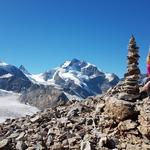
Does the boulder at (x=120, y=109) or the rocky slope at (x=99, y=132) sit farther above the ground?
the boulder at (x=120, y=109)

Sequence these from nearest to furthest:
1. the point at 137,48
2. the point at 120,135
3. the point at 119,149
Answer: the point at 119,149 → the point at 120,135 → the point at 137,48

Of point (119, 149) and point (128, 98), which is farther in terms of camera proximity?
point (128, 98)

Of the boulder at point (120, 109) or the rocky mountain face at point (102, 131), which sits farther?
the boulder at point (120, 109)

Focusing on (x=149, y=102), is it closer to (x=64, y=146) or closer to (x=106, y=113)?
(x=106, y=113)

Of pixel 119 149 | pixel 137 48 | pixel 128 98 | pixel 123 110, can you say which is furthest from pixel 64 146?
pixel 137 48

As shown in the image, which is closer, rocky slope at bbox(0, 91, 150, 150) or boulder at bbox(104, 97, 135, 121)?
rocky slope at bbox(0, 91, 150, 150)

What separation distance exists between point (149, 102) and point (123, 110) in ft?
5.52

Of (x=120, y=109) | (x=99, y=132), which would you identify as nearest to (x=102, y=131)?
(x=99, y=132)

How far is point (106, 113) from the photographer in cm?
2684

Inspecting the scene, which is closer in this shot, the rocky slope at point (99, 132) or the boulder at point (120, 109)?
the rocky slope at point (99, 132)

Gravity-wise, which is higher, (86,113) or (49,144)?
(86,113)

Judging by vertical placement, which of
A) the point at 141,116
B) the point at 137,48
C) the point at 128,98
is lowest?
the point at 141,116

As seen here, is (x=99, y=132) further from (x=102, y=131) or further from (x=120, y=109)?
(x=120, y=109)

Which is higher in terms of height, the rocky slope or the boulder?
the boulder
